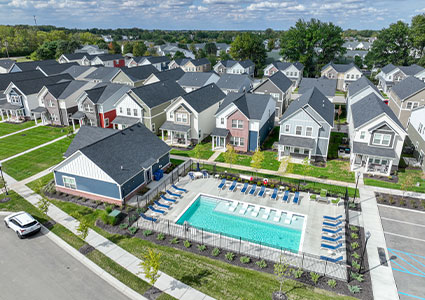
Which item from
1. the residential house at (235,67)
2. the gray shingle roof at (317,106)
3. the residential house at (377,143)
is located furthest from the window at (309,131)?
the residential house at (235,67)

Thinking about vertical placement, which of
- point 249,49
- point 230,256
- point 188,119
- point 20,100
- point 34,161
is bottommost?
point 230,256

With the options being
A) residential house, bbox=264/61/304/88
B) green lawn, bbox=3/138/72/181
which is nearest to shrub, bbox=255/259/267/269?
green lawn, bbox=3/138/72/181

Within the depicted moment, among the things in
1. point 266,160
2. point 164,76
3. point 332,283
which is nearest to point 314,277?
point 332,283

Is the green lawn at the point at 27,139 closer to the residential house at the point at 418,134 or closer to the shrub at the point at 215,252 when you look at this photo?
the shrub at the point at 215,252

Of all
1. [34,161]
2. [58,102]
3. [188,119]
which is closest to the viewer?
[34,161]

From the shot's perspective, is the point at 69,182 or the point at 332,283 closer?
the point at 332,283

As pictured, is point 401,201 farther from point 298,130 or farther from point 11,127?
point 11,127

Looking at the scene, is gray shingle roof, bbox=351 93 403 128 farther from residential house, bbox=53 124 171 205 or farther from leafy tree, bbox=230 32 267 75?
leafy tree, bbox=230 32 267 75

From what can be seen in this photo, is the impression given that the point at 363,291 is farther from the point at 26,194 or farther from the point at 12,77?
the point at 12,77
